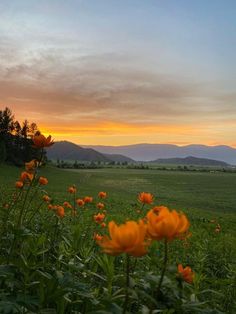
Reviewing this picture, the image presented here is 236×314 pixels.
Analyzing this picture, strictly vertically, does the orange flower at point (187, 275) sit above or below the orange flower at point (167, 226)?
below

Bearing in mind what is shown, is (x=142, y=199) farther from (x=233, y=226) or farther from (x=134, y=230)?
(x=233, y=226)

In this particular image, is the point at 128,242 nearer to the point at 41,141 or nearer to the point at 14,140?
the point at 41,141

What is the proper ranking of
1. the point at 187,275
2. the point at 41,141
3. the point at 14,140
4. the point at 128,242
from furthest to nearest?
the point at 14,140 < the point at 41,141 < the point at 187,275 < the point at 128,242

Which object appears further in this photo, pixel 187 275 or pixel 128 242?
pixel 187 275

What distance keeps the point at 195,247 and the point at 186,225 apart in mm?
7818

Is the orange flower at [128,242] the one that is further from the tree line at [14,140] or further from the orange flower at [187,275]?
the tree line at [14,140]

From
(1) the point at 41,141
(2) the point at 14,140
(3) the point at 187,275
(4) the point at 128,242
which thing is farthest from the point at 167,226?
(2) the point at 14,140

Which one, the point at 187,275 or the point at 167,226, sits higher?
the point at 167,226

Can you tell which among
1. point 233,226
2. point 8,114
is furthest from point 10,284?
point 8,114

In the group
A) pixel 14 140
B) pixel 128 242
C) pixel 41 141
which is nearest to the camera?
pixel 128 242

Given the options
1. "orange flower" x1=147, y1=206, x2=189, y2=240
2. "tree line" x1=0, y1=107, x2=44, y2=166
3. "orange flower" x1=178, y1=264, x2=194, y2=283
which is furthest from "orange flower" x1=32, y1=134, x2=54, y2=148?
"tree line" x1=0, y1=107, x2=44, y2=166

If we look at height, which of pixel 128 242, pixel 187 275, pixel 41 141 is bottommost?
pixel 187 275

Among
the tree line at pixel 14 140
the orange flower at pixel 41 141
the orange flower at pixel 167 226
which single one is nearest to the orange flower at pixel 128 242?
the orange flower at pixel 167 226

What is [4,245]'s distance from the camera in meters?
4.11
